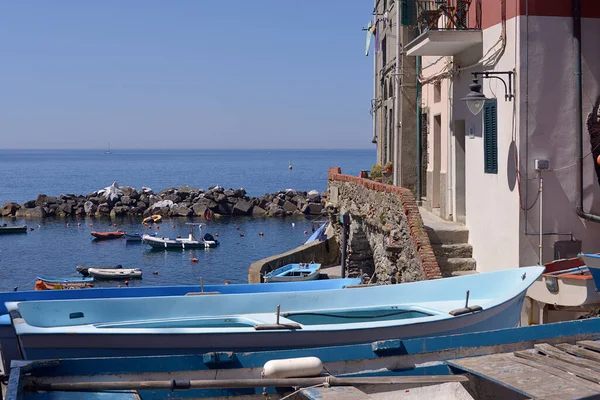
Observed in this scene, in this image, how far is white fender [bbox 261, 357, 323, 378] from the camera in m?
7.08

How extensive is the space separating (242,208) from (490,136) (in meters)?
50.4

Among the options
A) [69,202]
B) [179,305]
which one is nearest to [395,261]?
[179,305]

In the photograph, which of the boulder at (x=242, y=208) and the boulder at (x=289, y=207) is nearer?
the boulder at (x=242, y=208)

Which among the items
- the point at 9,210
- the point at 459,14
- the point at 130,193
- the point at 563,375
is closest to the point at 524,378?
the point at 563,375

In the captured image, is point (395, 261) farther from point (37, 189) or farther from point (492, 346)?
point (37, 189)

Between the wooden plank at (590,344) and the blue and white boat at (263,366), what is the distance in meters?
0.21

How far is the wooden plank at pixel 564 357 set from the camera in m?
7.35

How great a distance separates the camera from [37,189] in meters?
115

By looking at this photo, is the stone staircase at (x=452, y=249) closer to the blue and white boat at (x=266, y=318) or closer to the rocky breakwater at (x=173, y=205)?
the blue and white boat at (x=266, y=318)

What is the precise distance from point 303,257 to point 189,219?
3242 cm

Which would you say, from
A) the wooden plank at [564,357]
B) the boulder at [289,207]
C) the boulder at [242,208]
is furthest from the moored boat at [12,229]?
the wooden plank at [564,357]

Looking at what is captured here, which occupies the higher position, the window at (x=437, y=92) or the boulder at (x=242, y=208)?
the window at (x=437, y=92)

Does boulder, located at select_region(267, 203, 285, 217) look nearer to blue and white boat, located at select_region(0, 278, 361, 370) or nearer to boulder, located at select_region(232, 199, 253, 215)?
boulder, located at select_region(232, 199, 253, 215)

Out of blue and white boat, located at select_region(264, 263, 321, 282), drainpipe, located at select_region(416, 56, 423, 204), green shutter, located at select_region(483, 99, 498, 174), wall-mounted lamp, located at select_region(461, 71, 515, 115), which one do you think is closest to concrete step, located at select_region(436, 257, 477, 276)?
green shutter, located at select_region(483, 99, 498, 174)
